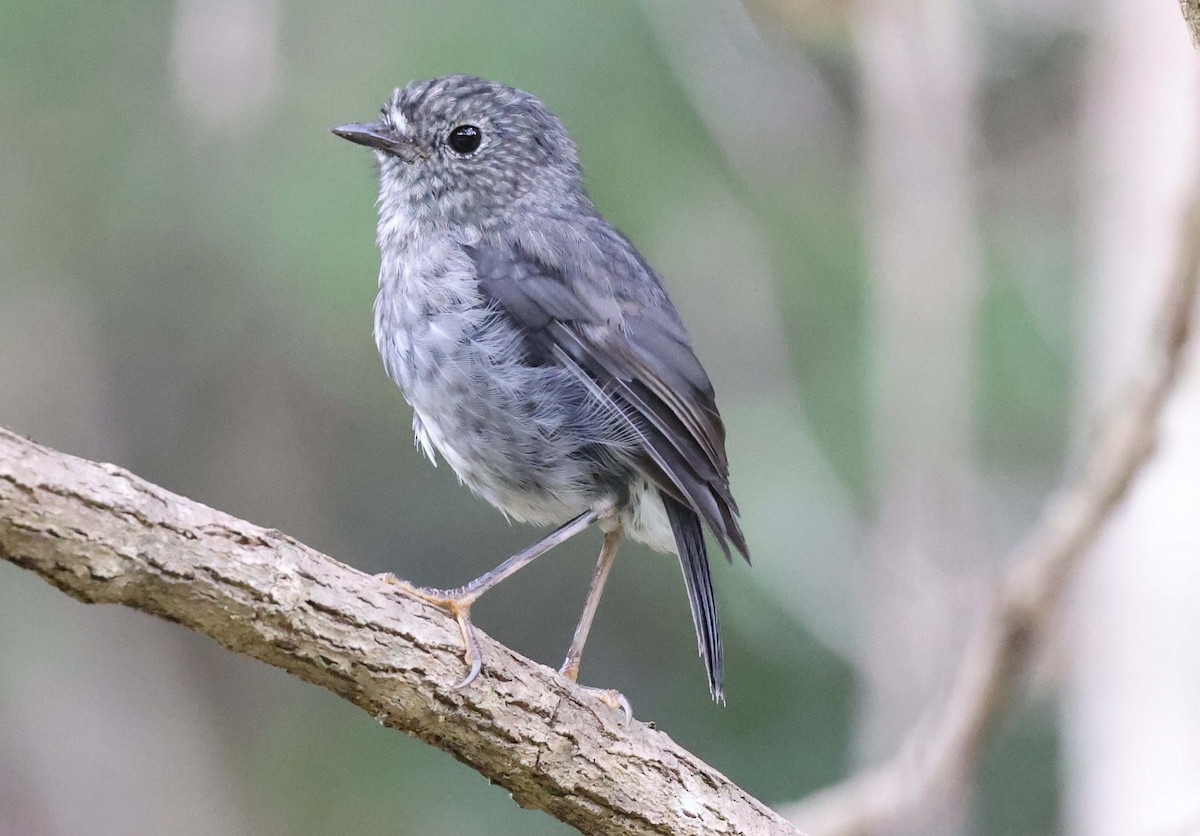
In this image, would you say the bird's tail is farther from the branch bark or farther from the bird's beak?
the bird's beak

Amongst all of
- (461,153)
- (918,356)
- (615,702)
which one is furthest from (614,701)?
(918,356)

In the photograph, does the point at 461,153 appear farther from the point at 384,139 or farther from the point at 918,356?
the point at 918,356

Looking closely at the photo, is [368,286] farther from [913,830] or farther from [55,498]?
[55,498]

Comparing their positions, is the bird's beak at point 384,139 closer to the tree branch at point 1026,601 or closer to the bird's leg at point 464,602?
the bird's leg at point 464,602

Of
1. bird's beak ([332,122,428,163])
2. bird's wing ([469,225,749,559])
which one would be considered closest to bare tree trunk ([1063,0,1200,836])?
bird's wing ([469,225,749,559])

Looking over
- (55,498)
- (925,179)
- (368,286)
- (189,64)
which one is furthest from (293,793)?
(55,498)
